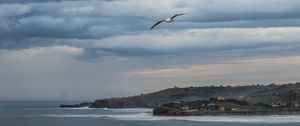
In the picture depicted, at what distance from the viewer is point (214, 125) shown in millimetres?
131125

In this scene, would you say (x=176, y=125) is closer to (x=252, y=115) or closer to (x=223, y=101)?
(x=252, y=115)

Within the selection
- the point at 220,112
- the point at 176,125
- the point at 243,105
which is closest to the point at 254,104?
the point at 243,105

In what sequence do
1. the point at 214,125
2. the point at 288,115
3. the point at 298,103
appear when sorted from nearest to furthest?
the point at 214,125, the point at 288,115, the point at 298,103

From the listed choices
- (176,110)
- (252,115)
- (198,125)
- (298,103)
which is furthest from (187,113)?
(198,125)

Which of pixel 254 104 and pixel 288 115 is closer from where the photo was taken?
pixel 288 115

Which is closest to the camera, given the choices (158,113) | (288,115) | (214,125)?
(214,125)

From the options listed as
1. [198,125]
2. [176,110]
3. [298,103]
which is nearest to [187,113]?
[176,110]

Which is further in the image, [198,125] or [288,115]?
[288,115]

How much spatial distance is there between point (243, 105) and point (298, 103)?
1594cm

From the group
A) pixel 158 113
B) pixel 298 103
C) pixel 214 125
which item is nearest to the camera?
pixel 214 125

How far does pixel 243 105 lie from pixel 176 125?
202 feet

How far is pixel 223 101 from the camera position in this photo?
199 metres

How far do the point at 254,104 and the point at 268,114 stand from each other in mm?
20046

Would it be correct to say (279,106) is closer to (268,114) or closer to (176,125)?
(268,114)
